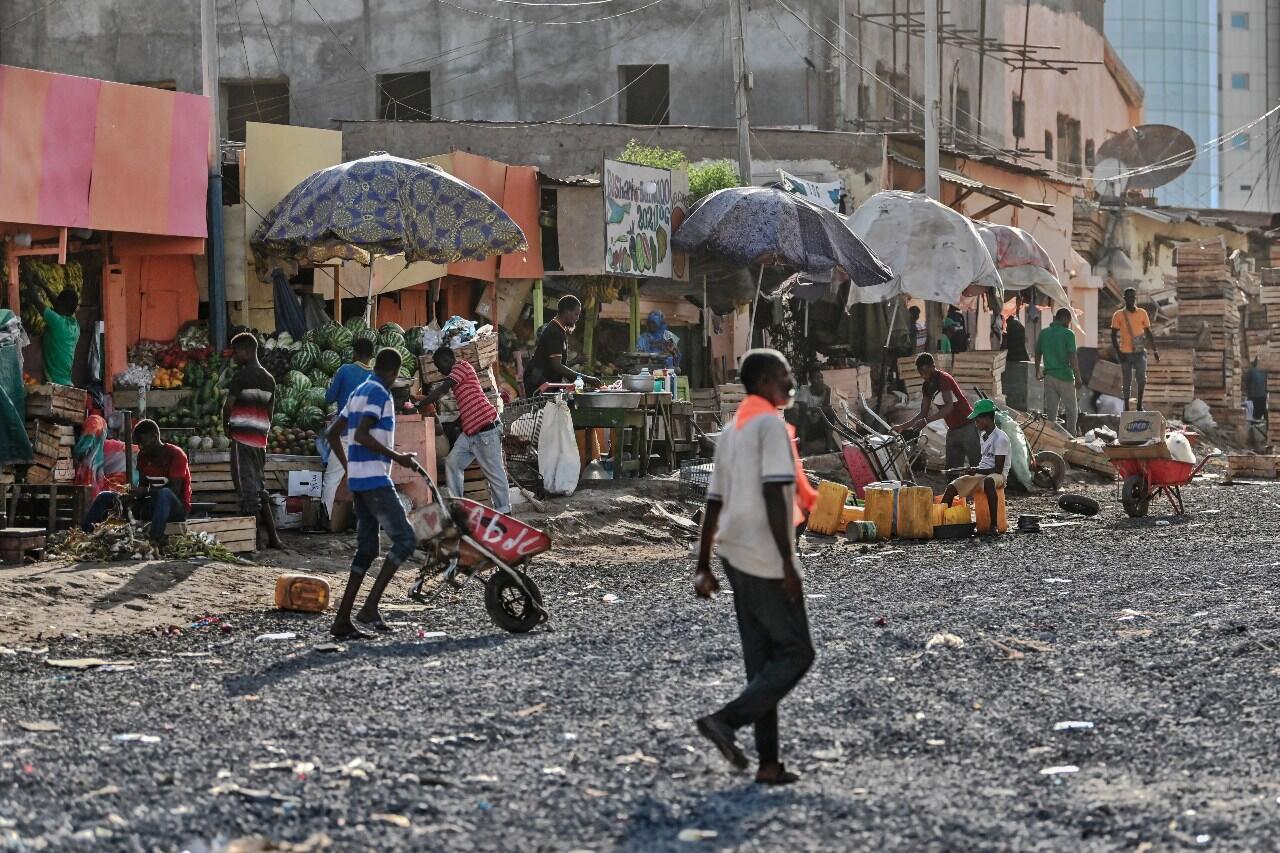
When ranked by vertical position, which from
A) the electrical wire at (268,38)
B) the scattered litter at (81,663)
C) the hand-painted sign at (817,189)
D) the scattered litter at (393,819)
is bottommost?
the scattered litter at (81,663)

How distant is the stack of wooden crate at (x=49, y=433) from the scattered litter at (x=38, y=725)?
22.8 ft

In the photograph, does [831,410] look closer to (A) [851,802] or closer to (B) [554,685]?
(B) [554,685]

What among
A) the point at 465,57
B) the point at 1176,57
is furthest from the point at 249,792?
the point at 1176,57

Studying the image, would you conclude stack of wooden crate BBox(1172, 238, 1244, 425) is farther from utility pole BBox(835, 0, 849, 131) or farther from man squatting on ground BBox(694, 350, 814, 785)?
man squatting on ground BBox(694, 350, 814, 785)

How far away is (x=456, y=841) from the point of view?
6.25 meters

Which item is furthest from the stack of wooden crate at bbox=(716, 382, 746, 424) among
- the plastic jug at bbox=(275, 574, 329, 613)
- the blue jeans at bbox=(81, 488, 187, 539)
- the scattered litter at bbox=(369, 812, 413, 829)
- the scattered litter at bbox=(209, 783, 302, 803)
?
the scattered litter at bbox=(369, 812, 413, 829)

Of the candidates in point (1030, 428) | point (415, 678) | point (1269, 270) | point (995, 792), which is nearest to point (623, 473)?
point (1030, 428)

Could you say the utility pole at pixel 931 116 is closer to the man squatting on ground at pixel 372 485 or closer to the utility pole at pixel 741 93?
the utility pole at pixel 741 93

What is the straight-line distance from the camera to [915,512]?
17.0m

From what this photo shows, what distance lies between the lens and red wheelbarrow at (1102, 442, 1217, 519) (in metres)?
18.5

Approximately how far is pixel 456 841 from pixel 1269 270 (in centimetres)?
2863

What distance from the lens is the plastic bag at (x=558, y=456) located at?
17.7m

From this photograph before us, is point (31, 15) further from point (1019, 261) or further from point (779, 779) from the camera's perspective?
point (779, 779)

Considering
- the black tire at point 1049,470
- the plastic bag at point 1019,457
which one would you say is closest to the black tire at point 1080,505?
the plastic bag at point 1019,457
